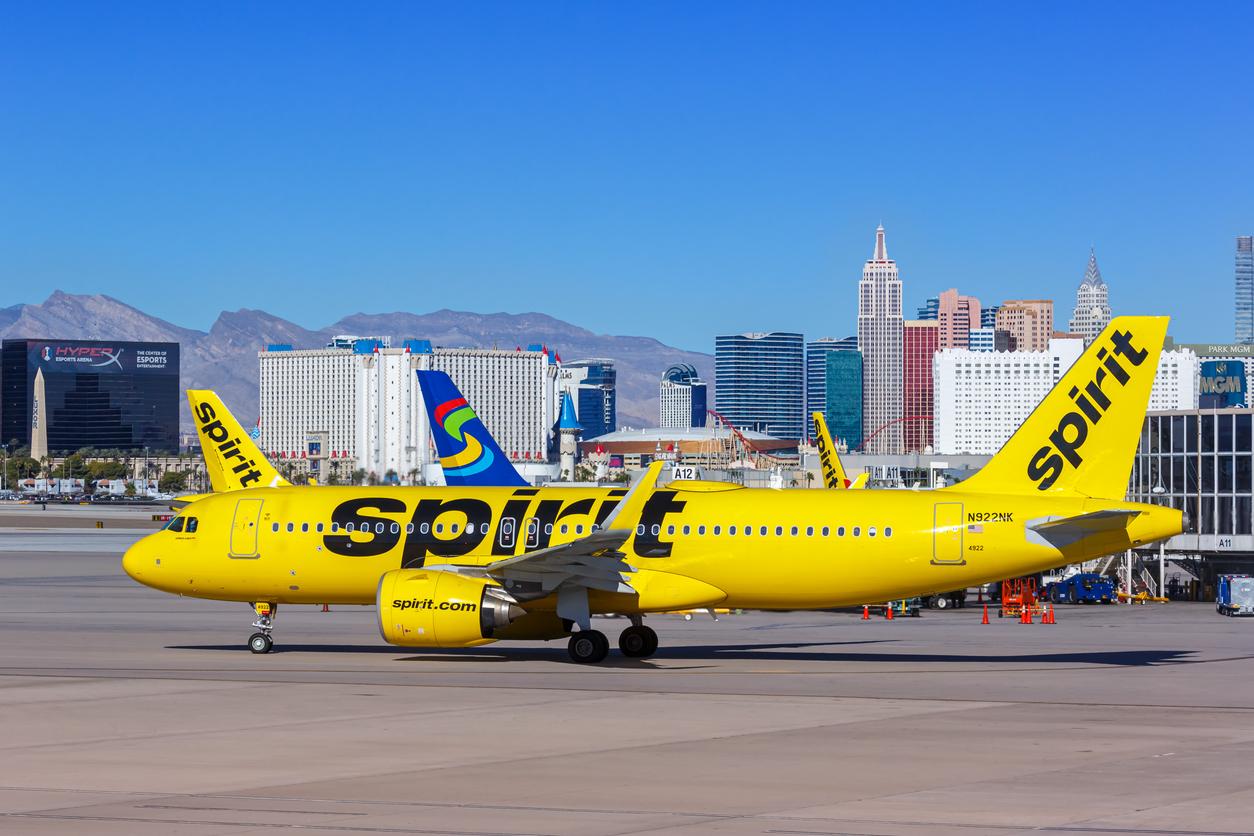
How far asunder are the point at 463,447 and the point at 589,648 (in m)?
27.4

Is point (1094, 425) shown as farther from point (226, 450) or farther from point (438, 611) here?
point (226, 450)

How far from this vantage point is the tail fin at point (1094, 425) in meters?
34.6

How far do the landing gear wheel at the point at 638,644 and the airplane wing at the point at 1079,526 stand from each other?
861cm

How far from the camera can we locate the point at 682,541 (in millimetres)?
35219

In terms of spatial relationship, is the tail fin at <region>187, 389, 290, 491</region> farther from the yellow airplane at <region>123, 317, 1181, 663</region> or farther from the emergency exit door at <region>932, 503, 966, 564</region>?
the emergency exit door at <region>932, 503, 966, 564</region>

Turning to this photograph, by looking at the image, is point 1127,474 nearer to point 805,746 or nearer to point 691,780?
point 805,746

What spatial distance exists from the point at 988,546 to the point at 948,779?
47.6 feet

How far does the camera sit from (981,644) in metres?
41.8

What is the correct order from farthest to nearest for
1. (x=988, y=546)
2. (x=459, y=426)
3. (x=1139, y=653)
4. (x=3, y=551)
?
1. (x=3, y=551)
2. (x=459, y=426)
3. (x=1139, y=653)
4. (x=988, y=546)

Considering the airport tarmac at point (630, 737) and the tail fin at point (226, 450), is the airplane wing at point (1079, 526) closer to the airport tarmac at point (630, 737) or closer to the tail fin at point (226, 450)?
the airport tarmac at point (630, 737)

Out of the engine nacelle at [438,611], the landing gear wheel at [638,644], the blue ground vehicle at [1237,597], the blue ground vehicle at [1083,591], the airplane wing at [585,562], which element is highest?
the airplane wing at [585,562]

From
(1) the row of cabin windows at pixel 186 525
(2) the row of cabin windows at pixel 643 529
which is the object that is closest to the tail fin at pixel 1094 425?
(2) the row of cabin windows at pixel 643 529

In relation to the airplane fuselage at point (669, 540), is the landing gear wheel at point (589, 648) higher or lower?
lower

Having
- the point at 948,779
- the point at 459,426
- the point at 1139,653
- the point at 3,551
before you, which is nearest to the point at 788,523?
the point at 1139,653
